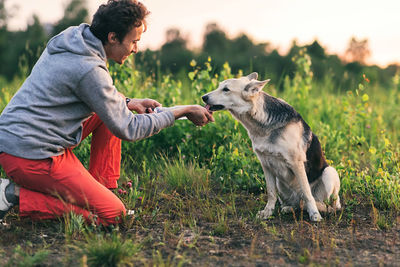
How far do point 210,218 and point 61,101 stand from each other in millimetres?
1601

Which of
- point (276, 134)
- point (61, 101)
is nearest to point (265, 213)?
point (276, 134)

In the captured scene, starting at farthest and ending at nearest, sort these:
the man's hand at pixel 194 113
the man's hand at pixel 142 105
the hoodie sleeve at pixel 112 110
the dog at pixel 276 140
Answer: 1. the man's hand at pixel 142 105
2. the dog at pixel 276 140
3. the man's hand at pixel 194 113
4. the hoodie sleeve at pixel 112 110

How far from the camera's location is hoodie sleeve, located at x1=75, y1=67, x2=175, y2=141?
3.01 m

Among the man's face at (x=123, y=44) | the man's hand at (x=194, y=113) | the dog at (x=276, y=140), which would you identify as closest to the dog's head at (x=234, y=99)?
the dog at (x=276, y=140)

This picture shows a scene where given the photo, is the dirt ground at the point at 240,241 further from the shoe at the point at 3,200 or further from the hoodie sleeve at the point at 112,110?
the hoodie sleeve at the point at 112,110

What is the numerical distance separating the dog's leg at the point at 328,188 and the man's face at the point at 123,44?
211 centimetres

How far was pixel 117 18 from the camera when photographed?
123 inches

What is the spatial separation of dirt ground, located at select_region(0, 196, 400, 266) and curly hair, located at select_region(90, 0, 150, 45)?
155 centimetres

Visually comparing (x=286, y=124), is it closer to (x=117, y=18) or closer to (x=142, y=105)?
(x=142, y=105)

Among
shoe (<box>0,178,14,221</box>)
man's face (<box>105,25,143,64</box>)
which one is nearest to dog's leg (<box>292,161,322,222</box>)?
man's face (<box>105,25,143,64</box>)

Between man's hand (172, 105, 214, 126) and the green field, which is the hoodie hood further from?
the green field

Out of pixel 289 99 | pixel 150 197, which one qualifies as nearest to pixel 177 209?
pixel 150 197

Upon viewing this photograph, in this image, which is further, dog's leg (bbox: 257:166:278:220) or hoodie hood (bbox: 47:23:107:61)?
dog's leg (bbox: 257:166:278:220)

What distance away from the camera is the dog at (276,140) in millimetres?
3654
